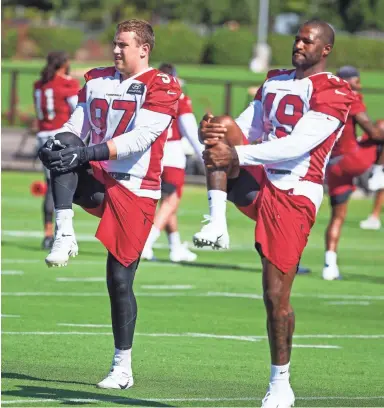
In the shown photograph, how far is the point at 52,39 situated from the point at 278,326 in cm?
8139

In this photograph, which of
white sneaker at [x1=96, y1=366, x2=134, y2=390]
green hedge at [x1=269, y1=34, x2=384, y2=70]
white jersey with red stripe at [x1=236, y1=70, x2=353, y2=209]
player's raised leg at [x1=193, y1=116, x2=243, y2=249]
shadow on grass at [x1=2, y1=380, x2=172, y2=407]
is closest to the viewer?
player's raised leg at [x1=193, y1=116, x2=243, y2=249]

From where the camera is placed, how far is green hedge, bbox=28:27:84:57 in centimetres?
8781

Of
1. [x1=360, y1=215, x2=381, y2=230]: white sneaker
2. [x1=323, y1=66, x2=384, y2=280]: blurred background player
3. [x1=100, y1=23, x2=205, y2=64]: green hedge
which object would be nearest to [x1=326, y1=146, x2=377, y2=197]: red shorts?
[x1=323, y1=66, x2=384, y2=280]: blurred background player

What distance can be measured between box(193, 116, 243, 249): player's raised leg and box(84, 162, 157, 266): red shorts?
71 cm

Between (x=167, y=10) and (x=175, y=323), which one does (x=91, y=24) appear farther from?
(x=175, y=323)

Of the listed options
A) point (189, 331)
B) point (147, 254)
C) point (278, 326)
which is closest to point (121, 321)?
point (278, 326)

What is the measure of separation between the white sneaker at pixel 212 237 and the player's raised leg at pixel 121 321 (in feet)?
2.64

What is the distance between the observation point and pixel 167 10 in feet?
391

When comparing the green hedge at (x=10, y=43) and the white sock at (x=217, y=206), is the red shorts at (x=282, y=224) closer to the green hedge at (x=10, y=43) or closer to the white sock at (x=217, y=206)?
the white sock at (x=217, y=206)

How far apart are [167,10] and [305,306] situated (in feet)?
353

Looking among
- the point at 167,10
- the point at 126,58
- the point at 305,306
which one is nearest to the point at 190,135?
the point at 305,306

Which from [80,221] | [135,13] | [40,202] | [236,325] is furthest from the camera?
[135,13]

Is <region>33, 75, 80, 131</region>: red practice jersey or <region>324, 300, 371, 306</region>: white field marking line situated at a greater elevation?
Result: <region>33, 75, 80, 131</region>: red practice jersey

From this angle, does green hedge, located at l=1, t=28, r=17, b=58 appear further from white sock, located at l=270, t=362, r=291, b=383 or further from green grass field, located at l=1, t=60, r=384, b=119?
white sock, located at l=270, t=362, r=291, b=383
